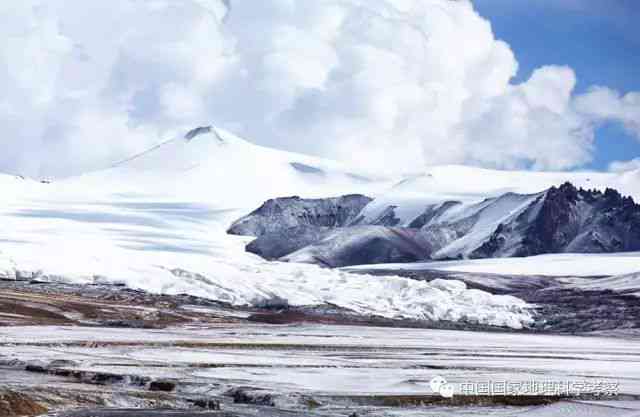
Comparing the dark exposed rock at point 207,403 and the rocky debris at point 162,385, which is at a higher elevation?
the rocky debris at point 162,385

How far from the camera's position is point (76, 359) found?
56.8m

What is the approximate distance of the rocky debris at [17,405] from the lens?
37.4 m

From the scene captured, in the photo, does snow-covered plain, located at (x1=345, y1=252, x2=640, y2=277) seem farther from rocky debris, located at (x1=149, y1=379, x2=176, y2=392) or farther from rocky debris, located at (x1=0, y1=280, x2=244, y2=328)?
rocky debris, located at (x1=149, y1=379, x2=176, y2=392)

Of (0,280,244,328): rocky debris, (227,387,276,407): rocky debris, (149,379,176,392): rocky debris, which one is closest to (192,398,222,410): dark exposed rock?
(227,387,276,407): rocky debris

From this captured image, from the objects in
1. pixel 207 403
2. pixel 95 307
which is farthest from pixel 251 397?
pixel 95 307

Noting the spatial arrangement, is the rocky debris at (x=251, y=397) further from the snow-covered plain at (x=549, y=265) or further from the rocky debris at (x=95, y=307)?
the snow-covered plain at (x=549, y=265)

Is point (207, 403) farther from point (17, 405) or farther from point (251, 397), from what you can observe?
point (17, 405)

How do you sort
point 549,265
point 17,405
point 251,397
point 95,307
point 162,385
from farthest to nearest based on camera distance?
point 549,265, point 95,307, point 162,385, point 251,397, point 17,405

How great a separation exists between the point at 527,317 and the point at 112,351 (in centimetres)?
7160

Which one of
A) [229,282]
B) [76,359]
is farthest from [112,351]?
[229,282]

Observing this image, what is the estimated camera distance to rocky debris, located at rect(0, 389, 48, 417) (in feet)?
123

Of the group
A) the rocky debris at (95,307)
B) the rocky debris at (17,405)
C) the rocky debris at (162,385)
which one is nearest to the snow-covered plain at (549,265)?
the rocky debris at (95,307)

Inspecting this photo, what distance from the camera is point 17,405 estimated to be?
38.2 metres

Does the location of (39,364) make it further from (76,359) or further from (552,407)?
(552,407)
